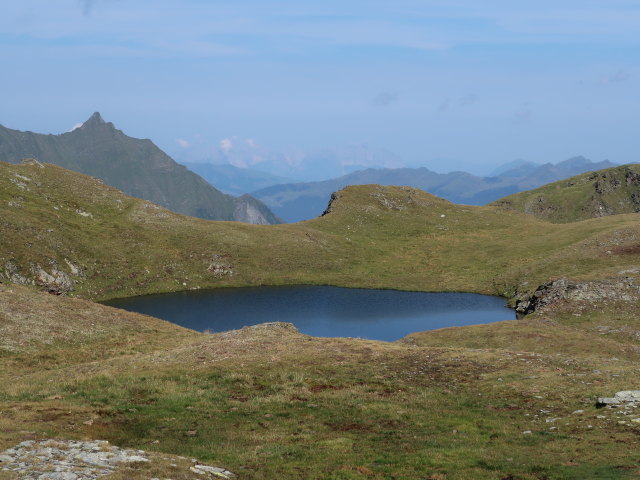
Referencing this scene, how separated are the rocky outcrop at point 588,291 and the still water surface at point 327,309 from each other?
30.7 feet

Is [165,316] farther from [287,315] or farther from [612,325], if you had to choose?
[612,325]

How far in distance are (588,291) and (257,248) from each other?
7673cm

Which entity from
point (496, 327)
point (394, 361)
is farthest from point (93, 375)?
point (496, 327)

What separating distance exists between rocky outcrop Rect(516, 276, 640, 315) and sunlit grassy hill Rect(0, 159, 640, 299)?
5.45 metres

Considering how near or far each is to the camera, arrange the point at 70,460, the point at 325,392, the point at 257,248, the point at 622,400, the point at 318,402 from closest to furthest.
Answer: the point at 70,460
the point at 622,400
the point at 318,402
the point at 325,392
the point at 257,248

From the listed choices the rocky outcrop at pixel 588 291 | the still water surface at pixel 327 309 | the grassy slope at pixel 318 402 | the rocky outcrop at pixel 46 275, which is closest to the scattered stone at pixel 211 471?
the grassy slope at pixel 318 402

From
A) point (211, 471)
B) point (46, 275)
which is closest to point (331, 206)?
point (46, 275)

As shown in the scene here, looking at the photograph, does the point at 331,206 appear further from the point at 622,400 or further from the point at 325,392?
the point at 622,400

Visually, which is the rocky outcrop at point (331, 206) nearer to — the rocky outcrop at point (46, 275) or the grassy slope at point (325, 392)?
the rocky outcrop at point (46, 275)

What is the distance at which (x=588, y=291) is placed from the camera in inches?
3130

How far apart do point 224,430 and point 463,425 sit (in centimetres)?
1232

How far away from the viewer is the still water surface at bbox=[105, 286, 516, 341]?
86500 mm

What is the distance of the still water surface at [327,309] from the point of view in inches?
3406

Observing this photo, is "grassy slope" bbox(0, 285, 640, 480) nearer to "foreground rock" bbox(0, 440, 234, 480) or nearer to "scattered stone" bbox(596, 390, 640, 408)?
"scattered stone" bbox(596, 390, 640, 408)
